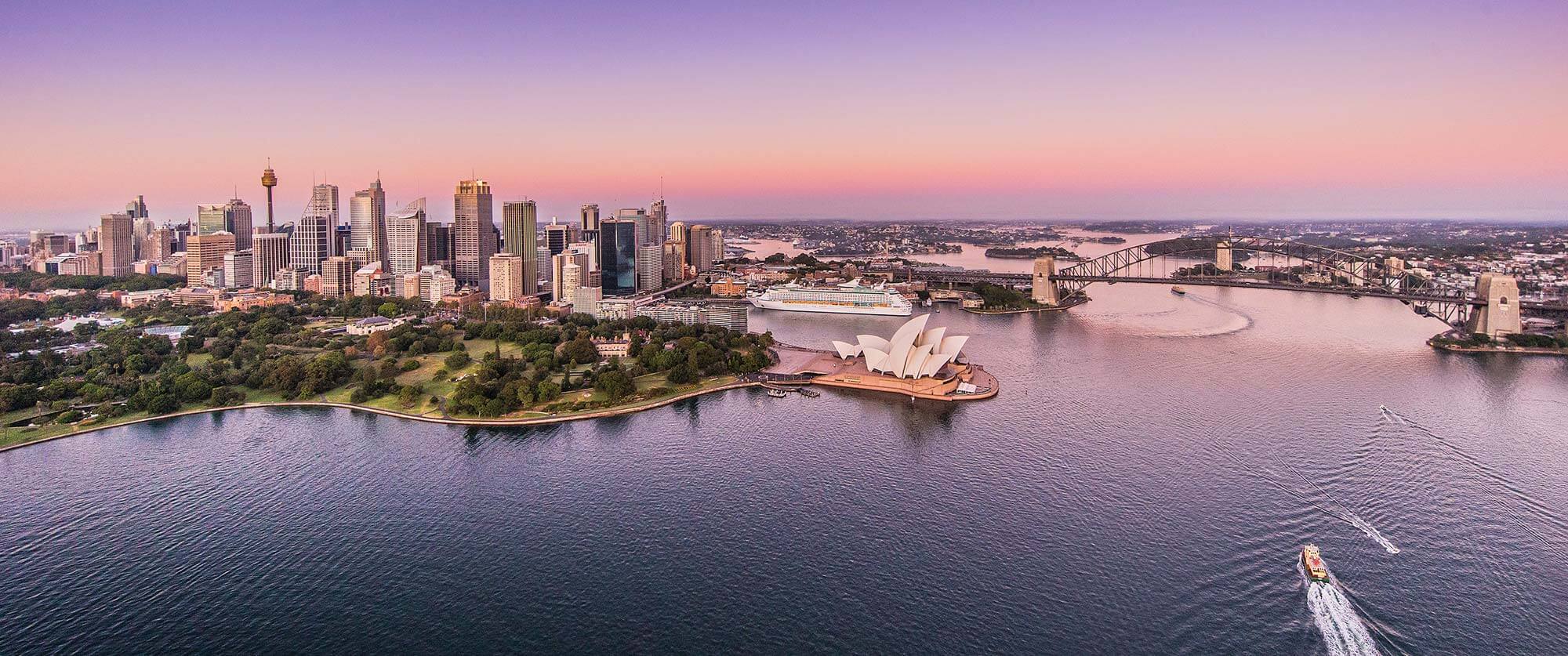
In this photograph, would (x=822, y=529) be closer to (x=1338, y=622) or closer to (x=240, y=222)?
(x=1338, y=622)

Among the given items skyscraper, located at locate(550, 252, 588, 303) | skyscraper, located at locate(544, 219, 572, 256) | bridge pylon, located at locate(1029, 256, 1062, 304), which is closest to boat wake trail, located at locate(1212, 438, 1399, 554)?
bridge pylon, located at locate(1029, 256, 1062, 304)

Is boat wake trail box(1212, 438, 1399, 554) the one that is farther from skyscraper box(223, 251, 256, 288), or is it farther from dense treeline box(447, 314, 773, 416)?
skyscraper box(223, 251, 256, 288)

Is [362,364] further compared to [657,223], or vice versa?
[657,223]

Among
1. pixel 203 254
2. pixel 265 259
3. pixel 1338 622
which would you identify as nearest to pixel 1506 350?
pixel 1338 622

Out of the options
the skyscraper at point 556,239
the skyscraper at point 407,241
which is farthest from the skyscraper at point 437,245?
the skyscraper at point 556,239

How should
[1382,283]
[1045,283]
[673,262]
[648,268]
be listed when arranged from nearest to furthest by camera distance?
[1382,283] < [1045,283] < [648,268] < [673,262]

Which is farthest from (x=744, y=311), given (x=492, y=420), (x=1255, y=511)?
(x=1255, y=511)
